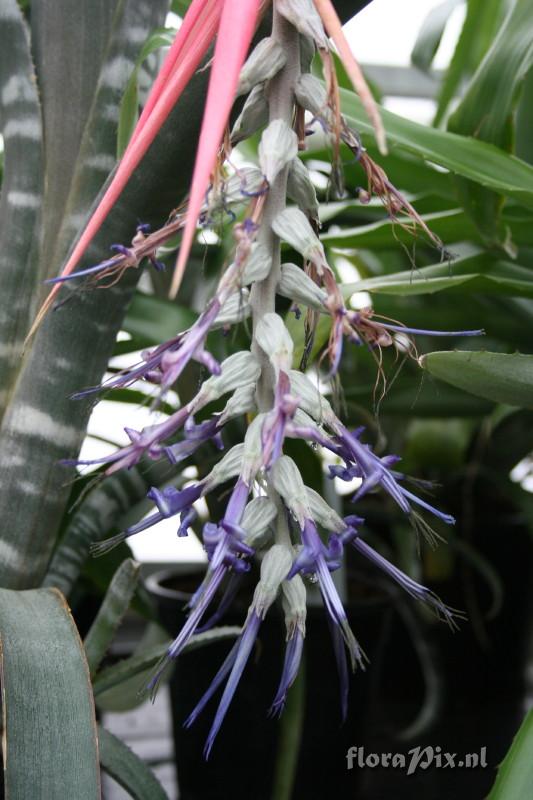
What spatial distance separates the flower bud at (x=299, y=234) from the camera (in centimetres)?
19

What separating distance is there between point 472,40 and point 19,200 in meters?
0.31

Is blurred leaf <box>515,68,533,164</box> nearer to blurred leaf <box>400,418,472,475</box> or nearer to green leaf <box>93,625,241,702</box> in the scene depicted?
blurred leaf <box>400,418,472,475</box>

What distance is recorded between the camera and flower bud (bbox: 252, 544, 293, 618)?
19 cm

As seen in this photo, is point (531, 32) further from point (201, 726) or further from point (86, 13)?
point (201, 726)

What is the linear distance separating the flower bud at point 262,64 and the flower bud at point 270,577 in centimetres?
11

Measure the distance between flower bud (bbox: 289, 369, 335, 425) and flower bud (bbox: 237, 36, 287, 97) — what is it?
7cm

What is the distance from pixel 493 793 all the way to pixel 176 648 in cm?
12

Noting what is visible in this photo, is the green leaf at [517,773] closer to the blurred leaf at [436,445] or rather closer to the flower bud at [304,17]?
the flower bud at [304,17]

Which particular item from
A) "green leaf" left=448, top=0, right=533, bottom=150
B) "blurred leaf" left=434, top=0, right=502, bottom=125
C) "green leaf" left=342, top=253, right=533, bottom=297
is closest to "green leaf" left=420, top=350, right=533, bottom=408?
"green leaf" left=342, top=253, right=533, bottom=297

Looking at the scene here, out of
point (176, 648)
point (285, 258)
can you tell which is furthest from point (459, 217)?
point (176, 648)

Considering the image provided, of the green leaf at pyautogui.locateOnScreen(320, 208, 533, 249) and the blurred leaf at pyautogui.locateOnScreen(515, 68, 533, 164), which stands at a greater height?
the blurred leaf at pyautogui.locateOnScreen(515, 68, 533, 164)

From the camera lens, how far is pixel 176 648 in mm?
200

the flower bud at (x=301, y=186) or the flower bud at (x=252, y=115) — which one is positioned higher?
the flower bud at (x=252, y=115)

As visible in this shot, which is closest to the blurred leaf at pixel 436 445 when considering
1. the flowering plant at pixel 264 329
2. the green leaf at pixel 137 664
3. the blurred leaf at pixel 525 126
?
the blurred leaf at pixel 525 126
